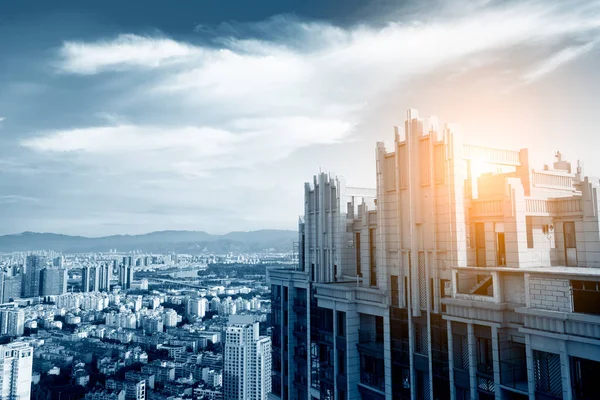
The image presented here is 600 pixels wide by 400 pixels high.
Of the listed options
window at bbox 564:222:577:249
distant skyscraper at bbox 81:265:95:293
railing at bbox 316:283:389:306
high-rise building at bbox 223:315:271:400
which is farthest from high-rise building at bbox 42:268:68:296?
window at bbox 564:222:577:249

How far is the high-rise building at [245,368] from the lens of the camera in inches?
2987

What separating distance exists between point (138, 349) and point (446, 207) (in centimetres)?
10053

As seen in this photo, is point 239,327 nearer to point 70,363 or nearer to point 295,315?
point 70,363

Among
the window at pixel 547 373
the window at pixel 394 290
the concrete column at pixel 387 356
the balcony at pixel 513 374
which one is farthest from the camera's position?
the window at pixel 394 290

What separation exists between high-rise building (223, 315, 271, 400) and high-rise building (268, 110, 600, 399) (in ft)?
181

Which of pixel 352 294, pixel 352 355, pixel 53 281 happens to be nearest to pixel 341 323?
pixel 352 355

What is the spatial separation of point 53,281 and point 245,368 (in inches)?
5404

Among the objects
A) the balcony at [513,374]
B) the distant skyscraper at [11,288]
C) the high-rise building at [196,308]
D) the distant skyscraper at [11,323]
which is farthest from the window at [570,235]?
the distant skyscraper at [11,288]

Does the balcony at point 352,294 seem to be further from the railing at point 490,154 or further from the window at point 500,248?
the railing at point 490,154

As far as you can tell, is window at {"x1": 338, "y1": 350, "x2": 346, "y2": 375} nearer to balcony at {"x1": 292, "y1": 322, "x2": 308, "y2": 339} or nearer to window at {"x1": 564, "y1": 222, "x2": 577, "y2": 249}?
balcony at {"x1": 292, "y1": 322, "x2": 308, "y2": 339}

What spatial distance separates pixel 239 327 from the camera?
82188mm

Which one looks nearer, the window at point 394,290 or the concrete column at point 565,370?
the concrete column at point 565,370

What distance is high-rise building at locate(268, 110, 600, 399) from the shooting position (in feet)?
39.4

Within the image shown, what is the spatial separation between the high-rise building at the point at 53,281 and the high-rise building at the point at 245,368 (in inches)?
5194
